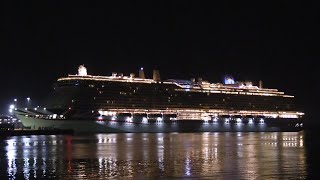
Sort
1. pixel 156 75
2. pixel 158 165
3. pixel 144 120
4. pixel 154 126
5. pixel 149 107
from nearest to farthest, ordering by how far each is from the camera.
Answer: pixel 158 165 → pixel 144 120 → pixel 154 126 → pixel 149 107 → pixel 156 75

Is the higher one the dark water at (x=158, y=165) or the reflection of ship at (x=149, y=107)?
the reflection of ship at (x=149, y=107)

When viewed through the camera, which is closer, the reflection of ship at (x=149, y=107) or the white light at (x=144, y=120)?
the reflection of ship at (x=149, y=107)

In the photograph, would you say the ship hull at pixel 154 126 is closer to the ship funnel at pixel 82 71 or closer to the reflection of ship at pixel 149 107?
the reflection of ship at pixel 149 107

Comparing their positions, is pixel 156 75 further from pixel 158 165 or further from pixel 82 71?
pixel 158 165

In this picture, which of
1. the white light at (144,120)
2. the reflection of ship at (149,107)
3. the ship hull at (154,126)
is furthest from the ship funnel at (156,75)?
the white light at (144,120)

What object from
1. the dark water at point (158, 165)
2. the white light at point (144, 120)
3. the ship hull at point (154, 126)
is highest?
the white light at point (144, 120)

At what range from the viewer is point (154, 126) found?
106312 mm

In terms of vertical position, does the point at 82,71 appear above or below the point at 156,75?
above

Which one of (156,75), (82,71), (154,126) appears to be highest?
(82,71)

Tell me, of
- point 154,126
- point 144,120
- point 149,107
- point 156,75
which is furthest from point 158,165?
point 156,75

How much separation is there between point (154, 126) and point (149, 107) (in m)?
3.80

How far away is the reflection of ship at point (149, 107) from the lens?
101 metres

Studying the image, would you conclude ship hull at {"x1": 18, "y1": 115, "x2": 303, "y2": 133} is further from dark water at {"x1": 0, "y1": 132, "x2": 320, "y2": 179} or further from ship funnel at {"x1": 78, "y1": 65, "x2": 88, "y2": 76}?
dark water at {"x1": 0, "y1": 132, "x2": 320, "y2": 179}

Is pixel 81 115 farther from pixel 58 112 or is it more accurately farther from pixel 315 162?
pixel 315 162
